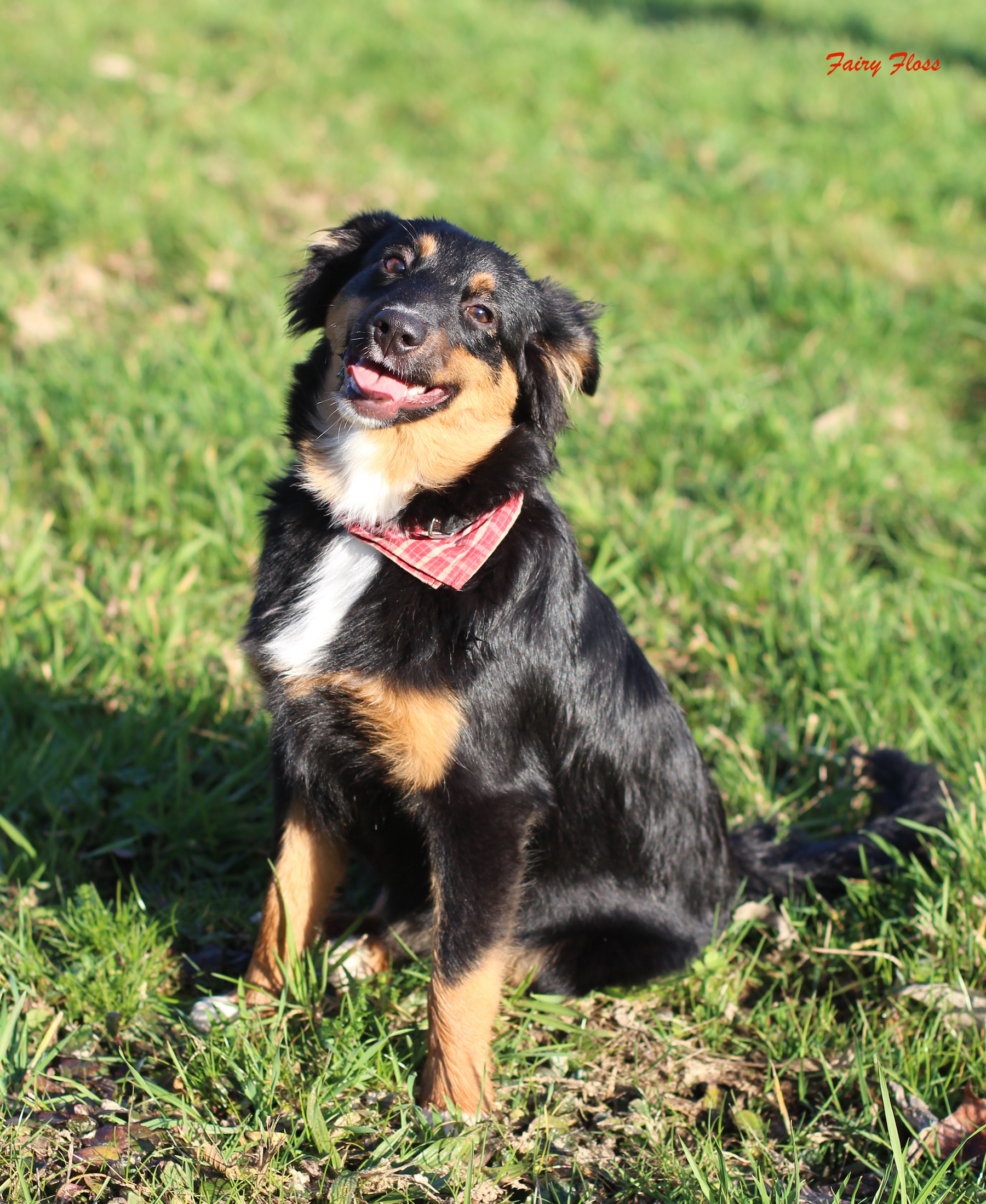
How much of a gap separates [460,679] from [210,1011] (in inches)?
40.5

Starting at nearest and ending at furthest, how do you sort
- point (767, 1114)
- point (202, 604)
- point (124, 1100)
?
point (124, 1100), point (767, 1114), point (202, 604)

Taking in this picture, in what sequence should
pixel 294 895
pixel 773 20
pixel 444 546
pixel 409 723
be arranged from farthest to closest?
pixel 773 20, pixel 294 895, pixel 444 546, pixel 409 723

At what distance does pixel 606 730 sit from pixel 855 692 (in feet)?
4.53

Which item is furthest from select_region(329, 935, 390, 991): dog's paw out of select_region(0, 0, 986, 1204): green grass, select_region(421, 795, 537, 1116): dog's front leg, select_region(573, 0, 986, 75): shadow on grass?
select_region(573, 0, 986, 75): shadow on grass

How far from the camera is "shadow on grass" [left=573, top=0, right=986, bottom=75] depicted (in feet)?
28.9

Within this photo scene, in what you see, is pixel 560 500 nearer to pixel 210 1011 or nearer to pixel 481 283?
pixel 481 283

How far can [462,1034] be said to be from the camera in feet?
7.33

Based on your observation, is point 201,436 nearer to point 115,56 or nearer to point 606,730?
point 606,730

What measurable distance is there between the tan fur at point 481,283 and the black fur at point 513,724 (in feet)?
0.07

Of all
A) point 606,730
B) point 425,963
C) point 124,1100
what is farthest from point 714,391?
point 124,1100

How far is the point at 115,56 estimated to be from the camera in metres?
7.14

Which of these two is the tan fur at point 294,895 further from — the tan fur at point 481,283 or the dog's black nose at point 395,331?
the tan fur at point 481,283

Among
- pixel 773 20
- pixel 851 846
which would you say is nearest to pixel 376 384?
pixel 851 846

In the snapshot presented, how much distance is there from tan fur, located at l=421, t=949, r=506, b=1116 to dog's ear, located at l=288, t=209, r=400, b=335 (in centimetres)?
173
